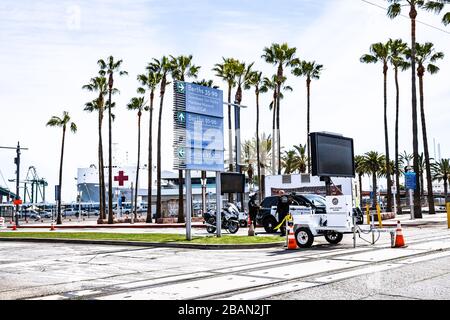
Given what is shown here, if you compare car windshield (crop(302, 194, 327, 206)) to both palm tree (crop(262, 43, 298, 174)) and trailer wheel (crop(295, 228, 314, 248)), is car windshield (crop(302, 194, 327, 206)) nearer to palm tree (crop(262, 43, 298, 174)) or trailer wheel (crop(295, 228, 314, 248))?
Result: trailer wheel (crop(295, 228, 314, 248))

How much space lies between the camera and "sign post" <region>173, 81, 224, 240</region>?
1942cm

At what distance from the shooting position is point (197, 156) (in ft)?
65.0

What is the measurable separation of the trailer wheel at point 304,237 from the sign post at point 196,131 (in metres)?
4.72

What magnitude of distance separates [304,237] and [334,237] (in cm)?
144

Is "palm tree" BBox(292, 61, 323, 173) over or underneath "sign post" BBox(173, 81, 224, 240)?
over

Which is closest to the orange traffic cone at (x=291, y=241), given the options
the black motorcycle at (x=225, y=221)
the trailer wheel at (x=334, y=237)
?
the trailer wheel at (x=334, y=237)

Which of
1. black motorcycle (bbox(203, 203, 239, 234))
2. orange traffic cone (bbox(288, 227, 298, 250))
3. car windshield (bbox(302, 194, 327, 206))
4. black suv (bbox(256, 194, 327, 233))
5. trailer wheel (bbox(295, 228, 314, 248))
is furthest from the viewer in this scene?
black motorcycle (bbox(203, 203, 239, 234))

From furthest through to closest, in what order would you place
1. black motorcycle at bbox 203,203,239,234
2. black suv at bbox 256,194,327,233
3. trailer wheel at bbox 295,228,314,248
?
black motorcycle at bbox 203,203,239,234, black suv at bbox 256,194,327,233, trailer wheel at bbox 295,228,314,248

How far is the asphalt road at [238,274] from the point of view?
324 inches

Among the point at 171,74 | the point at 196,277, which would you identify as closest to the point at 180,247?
the point at 196,277

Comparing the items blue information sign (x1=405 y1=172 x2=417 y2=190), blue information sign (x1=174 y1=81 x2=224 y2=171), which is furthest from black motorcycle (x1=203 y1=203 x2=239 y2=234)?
blue information sign (x1=405 y1=172 x2=417 y2=190)

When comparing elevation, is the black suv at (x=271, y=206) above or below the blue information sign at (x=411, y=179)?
below

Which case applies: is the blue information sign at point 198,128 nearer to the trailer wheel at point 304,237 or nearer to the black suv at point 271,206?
the black suv at point 271,206

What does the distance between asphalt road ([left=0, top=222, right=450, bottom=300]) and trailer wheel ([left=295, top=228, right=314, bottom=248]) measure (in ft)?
1.23
